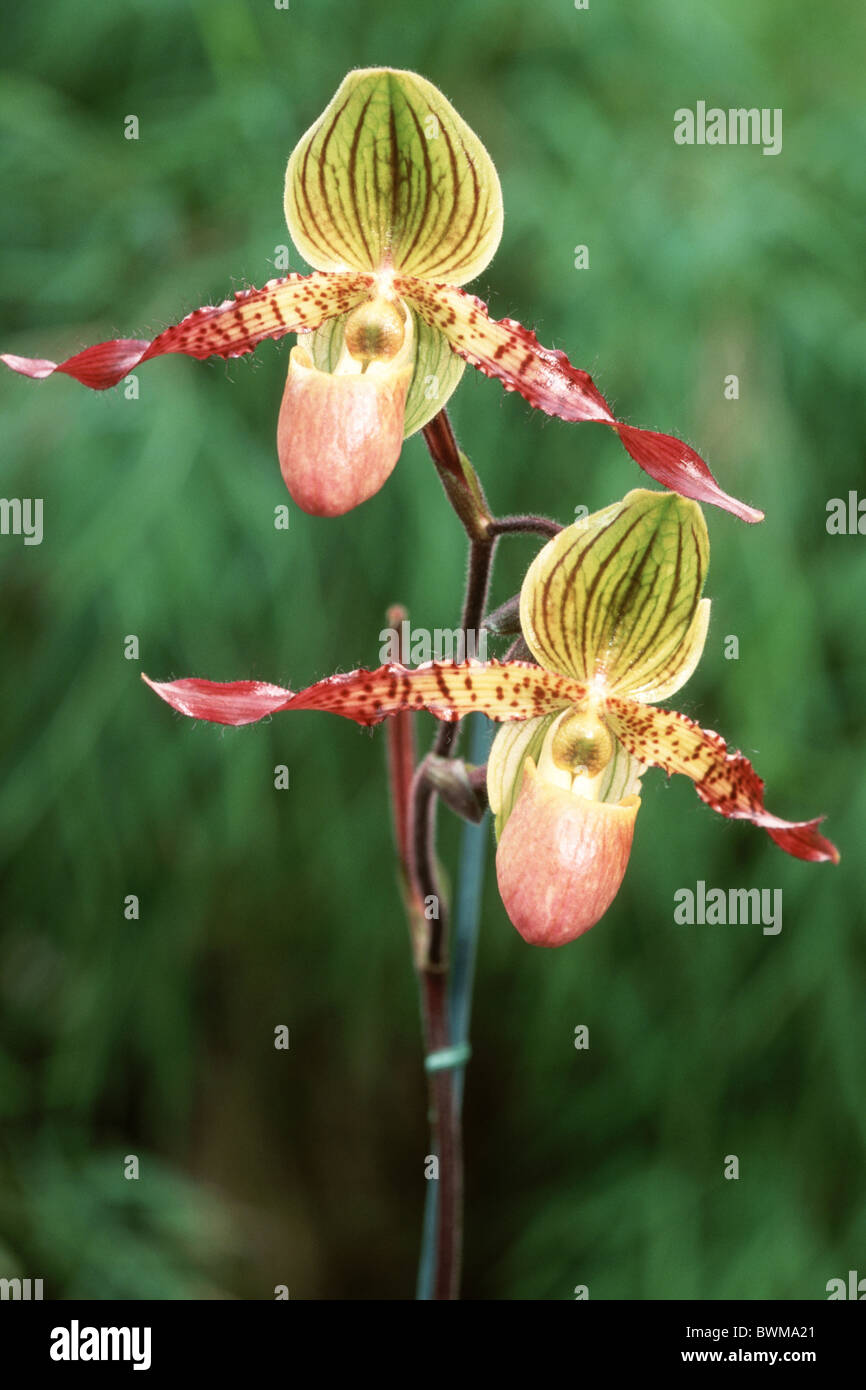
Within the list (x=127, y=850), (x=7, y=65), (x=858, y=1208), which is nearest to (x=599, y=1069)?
(x=858, y=1208)

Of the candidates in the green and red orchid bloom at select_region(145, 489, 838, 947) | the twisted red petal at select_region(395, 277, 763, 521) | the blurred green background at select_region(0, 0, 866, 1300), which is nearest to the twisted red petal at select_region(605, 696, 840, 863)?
the green and red orchid bloom at select_region(145, 489, 838, 947)

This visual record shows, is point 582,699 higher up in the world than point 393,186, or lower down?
lower down

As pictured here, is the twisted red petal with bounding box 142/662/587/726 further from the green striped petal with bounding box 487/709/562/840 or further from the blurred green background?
the blurred green background

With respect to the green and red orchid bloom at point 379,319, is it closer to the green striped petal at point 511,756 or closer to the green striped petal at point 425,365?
the green striped petal at point 425,365

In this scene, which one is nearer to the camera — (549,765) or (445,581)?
(549,765)

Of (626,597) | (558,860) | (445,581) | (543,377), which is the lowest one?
(558,860)

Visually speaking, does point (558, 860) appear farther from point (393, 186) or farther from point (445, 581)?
point (445, 581)

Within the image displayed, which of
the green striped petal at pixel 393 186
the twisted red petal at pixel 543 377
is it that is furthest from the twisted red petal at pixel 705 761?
the green striped petal at pixel 393 186

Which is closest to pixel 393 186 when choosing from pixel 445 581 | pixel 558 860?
pixel 558 860
